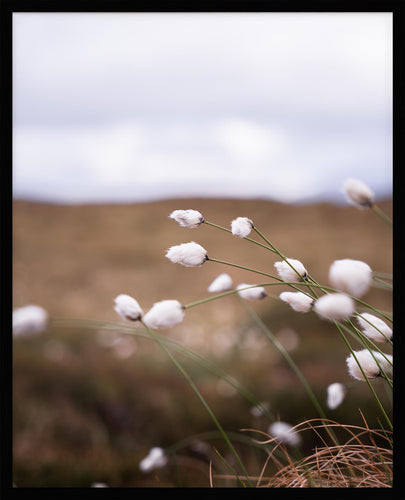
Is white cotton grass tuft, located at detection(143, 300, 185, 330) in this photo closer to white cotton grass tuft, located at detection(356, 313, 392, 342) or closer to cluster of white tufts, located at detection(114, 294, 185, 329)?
cluster of white tufts, located at detection(114, 294, 185, 329)

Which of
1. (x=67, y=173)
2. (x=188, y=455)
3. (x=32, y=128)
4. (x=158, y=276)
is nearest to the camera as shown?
(x=188, y=455)

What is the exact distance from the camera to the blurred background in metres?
1.48

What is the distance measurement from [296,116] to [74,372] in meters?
2.10

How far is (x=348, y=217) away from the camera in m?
5.03

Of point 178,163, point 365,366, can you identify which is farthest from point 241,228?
point 178,163

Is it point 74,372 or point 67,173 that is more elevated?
point 67,173

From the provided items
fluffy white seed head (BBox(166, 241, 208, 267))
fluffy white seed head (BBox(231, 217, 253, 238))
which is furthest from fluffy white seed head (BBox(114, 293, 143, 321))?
fluffy white seed head (BBox(231, 217, 253, 238))

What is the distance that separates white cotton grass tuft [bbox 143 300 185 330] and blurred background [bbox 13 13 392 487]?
1.70 feet

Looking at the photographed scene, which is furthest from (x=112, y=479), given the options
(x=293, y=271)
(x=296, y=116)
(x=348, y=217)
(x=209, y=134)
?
(x=348, y=217)

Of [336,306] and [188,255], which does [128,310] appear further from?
[336,306]

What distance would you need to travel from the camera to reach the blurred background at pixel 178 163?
4.84 feet

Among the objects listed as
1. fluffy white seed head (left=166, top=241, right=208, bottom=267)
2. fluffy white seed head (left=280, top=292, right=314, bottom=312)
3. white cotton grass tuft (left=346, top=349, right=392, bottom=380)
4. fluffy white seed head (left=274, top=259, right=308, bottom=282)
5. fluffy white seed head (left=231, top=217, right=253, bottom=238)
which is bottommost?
white cotton grass tuft (left=346, top=349, right=392, bottom=380)

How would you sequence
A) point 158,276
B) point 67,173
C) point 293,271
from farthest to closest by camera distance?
point 158,276 → point 67,173 → point 293,271
